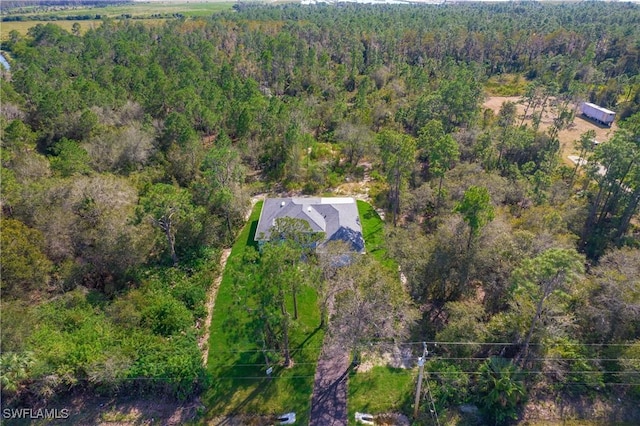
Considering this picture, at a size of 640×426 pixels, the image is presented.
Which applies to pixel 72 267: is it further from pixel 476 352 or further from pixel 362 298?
pixel 476 352

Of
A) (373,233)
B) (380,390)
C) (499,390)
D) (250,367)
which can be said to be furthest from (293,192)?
(499,390)

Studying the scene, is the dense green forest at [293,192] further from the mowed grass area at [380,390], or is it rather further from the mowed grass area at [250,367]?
the mowed grass area at [380,390]

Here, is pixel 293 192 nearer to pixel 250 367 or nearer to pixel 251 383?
pixel 250 367

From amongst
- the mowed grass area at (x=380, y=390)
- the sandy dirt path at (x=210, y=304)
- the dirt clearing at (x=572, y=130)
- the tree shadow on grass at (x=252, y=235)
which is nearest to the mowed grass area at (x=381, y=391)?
the mowed grass area at (x=380, y=390)

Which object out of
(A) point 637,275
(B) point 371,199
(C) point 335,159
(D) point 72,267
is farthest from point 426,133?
(D) point 72,267

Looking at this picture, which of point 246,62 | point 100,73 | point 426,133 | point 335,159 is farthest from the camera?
point 246,62

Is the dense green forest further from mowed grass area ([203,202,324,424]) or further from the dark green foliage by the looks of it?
mowed grass area ([203,202,324,424])
